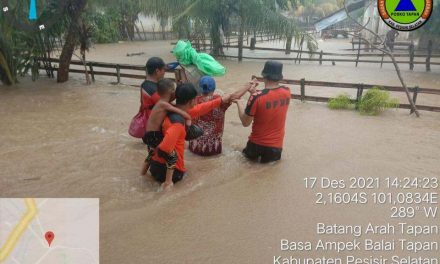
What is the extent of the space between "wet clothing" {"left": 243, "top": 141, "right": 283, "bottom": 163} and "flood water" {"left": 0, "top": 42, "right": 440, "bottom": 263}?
0.11 meters

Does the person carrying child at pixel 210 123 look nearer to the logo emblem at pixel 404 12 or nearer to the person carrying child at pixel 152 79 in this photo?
the person carrying child at pixel 152 79

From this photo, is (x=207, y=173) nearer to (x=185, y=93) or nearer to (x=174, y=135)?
(x=174, y=135)

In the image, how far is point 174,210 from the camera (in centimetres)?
349

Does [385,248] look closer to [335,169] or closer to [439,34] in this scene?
[335,169]

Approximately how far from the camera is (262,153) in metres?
4.50

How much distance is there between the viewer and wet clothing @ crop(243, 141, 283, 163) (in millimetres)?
4469

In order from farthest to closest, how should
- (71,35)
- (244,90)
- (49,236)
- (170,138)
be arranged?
1. (71,35)
2. (244,90)
3. (170,138)
4. (49,236)

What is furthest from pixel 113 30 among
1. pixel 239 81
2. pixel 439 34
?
pixel 439 34

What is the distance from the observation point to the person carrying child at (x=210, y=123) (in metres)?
4.30

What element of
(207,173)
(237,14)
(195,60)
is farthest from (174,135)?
(237,14)

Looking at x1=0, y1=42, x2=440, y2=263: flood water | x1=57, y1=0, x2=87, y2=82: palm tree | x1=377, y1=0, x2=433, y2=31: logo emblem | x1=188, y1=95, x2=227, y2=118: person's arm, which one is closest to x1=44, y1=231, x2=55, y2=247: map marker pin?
x1=0, y1=42, x2=440, y2=263: flood water

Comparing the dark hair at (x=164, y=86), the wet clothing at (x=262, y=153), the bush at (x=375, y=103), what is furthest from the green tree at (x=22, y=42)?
the bush at (x=375, y=103)

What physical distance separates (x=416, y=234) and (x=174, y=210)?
81.2 inches

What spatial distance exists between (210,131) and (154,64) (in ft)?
3.44
